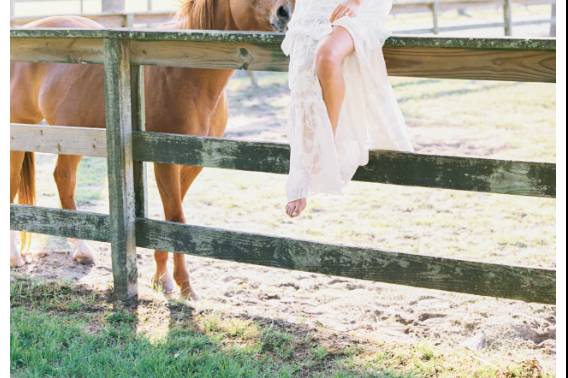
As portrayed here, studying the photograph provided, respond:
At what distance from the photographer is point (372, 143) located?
3.80m

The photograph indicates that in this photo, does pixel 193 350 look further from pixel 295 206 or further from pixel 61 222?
pixel 61 222

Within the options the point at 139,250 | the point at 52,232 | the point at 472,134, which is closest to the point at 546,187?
the point at 52,232

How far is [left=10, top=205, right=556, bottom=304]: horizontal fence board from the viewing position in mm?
3680

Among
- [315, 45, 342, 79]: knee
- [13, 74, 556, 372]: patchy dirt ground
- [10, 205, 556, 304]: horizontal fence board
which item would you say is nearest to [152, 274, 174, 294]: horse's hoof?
[13, 74, 556, 372]: patchy dirt ground

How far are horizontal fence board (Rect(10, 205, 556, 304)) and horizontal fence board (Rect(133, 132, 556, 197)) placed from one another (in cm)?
37

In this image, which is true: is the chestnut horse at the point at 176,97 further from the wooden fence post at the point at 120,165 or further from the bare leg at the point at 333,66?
the bare leg at the point at 333,66

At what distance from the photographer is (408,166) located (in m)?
3.84

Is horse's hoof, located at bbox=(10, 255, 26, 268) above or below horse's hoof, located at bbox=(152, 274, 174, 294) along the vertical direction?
above

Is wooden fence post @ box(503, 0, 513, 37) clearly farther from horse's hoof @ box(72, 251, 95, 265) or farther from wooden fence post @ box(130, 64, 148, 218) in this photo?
wooden fence post @ box(130, 64, 148, 218)

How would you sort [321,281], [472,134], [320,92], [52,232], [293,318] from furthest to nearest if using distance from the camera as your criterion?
1. [472,134]
2. [321,281]
3. [52,232]
4. [293,318]
5. [320,92]

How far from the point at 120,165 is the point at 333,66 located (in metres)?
1.68

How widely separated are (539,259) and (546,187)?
2.30 meters

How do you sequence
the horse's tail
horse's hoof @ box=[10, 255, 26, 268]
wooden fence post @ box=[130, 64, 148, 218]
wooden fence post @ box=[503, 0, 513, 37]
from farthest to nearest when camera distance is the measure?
1. wooden fence post @ box=[503, 0, 513, 37]
2. the horse's tail
3. horse's hoof @ box=[10, 255, 26, 268]
4. wooden fence post @ box=[130, 64, 148, 218]

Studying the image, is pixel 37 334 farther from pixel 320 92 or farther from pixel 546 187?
pixel 546 187
